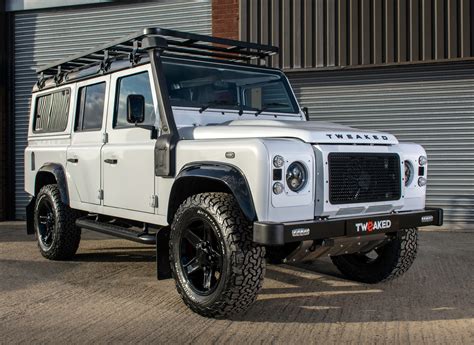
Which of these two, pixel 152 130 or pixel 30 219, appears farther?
pixel 30 219

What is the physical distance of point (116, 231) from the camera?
5625 mm

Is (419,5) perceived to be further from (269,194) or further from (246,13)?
(269,194)

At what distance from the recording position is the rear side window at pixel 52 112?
6.94 meters

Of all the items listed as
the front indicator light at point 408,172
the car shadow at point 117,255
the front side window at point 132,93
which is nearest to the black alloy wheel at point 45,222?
the car shadow at point 117,255

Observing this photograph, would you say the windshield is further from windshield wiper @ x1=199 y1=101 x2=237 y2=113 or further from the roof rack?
the roof rack

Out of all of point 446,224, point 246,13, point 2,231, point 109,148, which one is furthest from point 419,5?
point 2,231

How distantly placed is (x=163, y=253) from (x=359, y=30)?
662 cm

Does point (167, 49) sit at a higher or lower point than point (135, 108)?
higher

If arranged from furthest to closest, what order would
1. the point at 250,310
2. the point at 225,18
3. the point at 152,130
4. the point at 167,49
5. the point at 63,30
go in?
1. the point at 63,30
2. the point at 225,18
3. the point at 167,49
4. the point at 152,130
5. the point at 250,310

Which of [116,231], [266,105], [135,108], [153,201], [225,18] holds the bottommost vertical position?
[116,231]

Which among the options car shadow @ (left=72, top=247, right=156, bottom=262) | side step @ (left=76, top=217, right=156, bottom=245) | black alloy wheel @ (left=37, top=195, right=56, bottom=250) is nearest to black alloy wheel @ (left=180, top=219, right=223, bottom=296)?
side step @ (left=76, top=217, right=156, bottom=245)

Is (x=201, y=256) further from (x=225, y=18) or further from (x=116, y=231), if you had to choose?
(x=225, y=18)

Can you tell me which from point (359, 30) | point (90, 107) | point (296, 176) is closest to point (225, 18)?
point (359, 30)

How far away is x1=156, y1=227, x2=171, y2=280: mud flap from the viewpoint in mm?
4765
